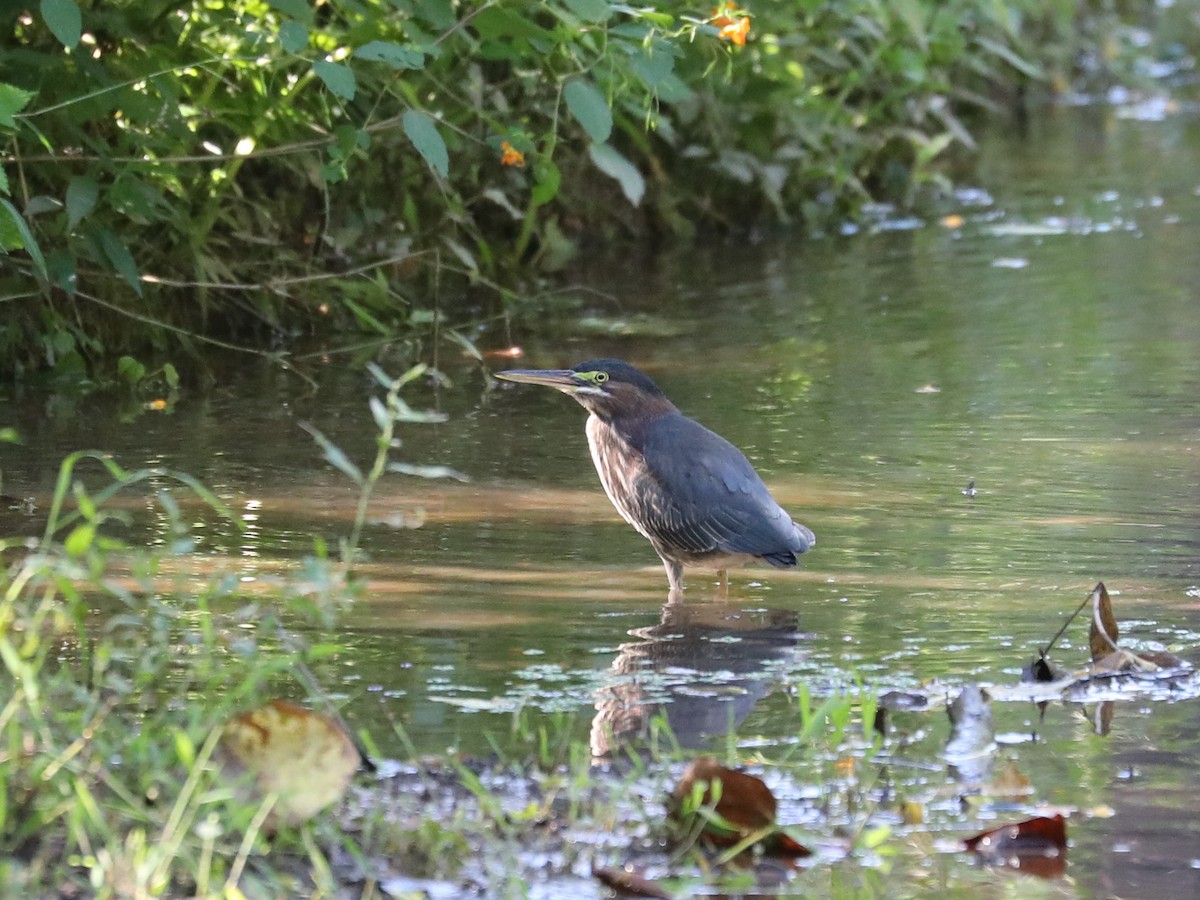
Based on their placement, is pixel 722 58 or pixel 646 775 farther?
pixel 722 58

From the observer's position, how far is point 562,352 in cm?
824

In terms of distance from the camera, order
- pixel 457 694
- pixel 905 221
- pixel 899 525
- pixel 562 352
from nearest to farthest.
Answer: pixel 457 694
pixel 899 525
pixel 562 352
pixel 905 221

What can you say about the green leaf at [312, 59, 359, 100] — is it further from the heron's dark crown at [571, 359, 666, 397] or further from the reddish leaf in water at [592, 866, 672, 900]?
the reddish leaf in water at [592, 866, 672, 900]

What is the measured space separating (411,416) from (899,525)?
2.50 metres

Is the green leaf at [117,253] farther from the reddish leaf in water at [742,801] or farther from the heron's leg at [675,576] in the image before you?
the reddish leaf in water at [742,801]

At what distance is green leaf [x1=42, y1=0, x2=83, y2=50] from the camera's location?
5.45m

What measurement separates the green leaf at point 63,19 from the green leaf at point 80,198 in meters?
1.07

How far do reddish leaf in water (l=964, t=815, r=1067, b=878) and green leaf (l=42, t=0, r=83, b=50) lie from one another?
349cm

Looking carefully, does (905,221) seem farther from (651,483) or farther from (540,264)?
(651,483)

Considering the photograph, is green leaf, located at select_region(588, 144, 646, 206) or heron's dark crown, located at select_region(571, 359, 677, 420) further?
green leaf, located at select_region(588, 144, 646, 206)

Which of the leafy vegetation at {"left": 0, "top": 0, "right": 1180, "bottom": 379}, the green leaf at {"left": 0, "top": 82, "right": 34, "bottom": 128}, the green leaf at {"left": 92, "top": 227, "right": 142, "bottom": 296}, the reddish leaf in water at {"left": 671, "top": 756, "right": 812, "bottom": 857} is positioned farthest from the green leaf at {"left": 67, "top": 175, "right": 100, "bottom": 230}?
the reddish leaf in water at {"left": 671, "top": 756, "right": 812, "bottom": 857}

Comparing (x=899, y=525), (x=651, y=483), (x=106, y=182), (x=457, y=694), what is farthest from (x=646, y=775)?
(x=106, y=182)

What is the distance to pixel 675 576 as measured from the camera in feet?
16.9

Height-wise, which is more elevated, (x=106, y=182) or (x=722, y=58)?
(x=722, y=58)
